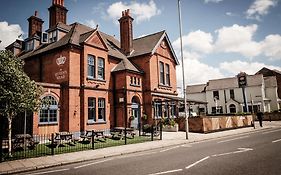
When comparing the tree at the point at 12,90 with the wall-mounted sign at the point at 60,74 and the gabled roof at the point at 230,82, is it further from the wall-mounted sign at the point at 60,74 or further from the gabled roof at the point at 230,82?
the gabled roof at the point at 230,82

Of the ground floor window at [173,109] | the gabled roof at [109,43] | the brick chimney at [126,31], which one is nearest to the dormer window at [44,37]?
the gabled roof at [109,43]

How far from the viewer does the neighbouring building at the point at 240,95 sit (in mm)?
52784

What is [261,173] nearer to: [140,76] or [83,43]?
[83,43]

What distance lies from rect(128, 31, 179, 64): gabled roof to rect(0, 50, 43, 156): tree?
17.3 metres

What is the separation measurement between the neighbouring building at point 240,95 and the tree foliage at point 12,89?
4715 cm

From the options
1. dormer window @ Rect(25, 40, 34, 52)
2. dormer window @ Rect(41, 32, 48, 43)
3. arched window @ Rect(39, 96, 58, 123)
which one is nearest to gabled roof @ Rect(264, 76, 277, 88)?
dormer window @ Rect(41, 32, 48, 43)

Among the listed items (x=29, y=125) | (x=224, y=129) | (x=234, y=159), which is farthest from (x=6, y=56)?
(x=224, y=129)

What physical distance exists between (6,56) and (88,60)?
32.8ft

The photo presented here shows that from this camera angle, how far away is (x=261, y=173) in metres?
6.55

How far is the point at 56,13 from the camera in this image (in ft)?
87.6

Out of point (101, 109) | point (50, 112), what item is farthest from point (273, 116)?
point (50, 112)

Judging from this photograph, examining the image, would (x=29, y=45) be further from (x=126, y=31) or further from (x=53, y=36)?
(x=126, y=31)

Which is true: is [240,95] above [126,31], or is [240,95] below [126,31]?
below

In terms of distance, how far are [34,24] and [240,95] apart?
4858cm
